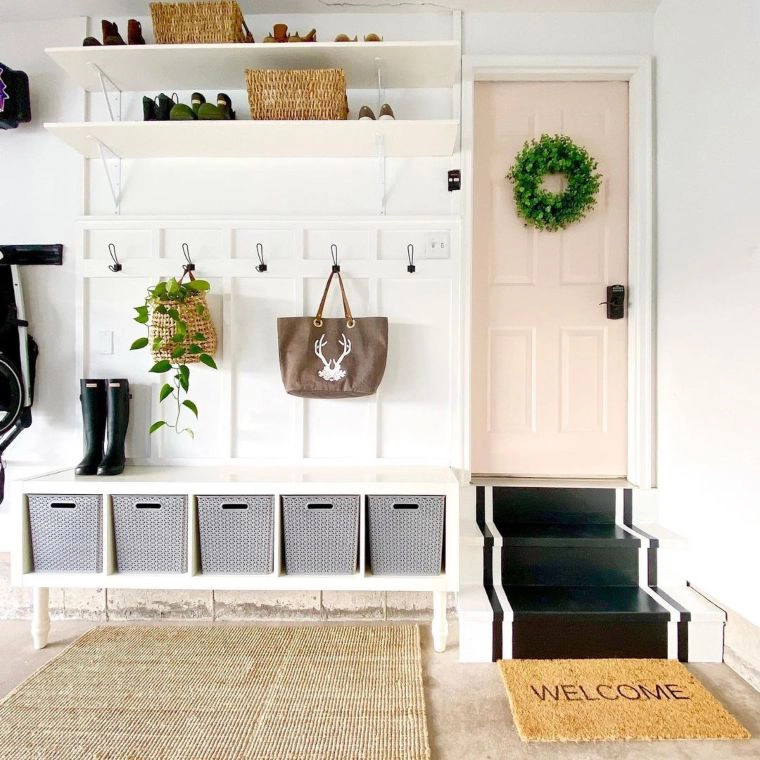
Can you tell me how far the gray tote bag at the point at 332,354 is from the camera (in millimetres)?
2254

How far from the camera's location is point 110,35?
222 centimetres

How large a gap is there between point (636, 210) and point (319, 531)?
206cm

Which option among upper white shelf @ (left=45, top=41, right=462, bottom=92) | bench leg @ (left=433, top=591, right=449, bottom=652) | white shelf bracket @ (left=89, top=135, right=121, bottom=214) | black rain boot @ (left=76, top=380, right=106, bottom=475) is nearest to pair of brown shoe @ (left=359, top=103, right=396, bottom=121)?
upper white shelf @ (left=45, top=41, right=462, bottom=92)

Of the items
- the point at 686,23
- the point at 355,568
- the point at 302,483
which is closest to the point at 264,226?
the point at 302,483

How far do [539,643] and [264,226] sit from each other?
6.93 feet

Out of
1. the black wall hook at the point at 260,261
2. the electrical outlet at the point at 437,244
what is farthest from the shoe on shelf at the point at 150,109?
the electrical outlet at the point at 437,244

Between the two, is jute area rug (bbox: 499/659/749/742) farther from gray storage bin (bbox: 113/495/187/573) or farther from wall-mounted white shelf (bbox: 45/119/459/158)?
wall-mounted white shelf (bbox: 45/119/459/158)

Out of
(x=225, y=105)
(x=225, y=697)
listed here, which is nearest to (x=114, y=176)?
(x=225, y=105)

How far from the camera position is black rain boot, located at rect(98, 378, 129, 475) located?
2221mm

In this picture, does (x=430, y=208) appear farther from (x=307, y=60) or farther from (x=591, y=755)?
(x=591, y=755)

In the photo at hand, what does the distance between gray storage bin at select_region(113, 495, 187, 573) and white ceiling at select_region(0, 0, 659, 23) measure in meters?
2.23

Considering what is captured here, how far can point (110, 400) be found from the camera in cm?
228

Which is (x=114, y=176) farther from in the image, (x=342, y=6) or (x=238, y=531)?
(x=238, y=531)

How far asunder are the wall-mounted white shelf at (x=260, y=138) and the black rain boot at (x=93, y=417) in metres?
1.08
